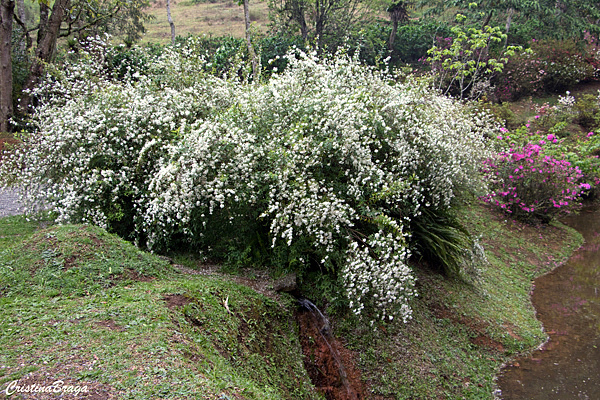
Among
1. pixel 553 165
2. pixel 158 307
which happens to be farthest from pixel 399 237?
pixel 553 165

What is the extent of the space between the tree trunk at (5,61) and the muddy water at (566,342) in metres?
11.8

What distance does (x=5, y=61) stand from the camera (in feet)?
33.7

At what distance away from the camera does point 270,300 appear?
486cm

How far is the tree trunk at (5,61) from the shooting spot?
391 inches

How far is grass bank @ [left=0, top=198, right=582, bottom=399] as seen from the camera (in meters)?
2.71

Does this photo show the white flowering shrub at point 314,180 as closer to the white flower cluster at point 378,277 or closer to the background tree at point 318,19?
the white flower cluster at point 378,277

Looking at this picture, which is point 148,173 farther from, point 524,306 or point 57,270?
point 524,306

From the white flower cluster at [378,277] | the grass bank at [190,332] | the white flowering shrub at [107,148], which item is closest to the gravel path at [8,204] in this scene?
the grass bank at [190,332]

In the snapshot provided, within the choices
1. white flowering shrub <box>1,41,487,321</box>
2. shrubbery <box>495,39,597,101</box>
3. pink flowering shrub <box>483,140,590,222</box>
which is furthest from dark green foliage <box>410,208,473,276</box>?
shrubbery <box>495,39,597,101</box>

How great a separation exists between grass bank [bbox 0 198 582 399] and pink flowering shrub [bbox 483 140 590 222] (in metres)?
3.58

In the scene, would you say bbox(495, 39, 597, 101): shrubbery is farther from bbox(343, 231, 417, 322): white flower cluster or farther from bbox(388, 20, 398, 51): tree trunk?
bbox(343, 231, 417, 322): white flower cluster

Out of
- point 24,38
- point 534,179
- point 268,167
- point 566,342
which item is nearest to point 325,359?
point 268,167

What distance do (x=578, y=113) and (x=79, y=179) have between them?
17.7 metres

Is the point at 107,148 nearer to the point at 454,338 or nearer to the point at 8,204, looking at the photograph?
the point at 8,204
